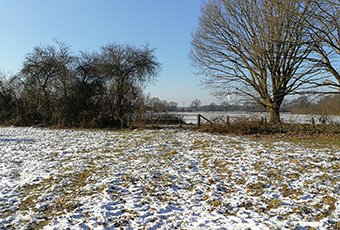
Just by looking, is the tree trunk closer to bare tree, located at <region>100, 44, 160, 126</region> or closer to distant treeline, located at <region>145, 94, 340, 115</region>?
distant treeline, located at <region>145, 94, 340, 115</region>

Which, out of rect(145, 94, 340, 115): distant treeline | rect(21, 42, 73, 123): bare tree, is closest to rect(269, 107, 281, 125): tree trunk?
rect(145, 94, 340, 115): distant treeline

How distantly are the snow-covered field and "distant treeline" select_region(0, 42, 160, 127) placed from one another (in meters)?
11.8

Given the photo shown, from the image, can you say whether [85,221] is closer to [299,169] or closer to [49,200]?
[49,200]

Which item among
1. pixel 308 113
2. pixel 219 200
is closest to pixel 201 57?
pixel 308 113

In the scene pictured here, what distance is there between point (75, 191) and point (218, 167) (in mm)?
3640

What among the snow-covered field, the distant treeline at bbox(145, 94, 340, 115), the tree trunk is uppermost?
the distant treeline at bbox(145, 94, 340, 115)

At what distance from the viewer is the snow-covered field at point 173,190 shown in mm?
3848

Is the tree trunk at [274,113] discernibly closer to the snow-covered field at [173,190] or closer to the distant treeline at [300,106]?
the distant treeline at [300,106]

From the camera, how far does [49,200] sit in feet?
15.6

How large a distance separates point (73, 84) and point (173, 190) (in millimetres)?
17823

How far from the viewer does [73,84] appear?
20.3 meters

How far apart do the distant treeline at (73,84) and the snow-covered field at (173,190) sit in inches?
466

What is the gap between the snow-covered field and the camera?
3848 millimetres

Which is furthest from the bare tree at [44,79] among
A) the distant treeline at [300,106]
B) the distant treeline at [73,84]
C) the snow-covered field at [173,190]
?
the snow-covered field at [173,190]
